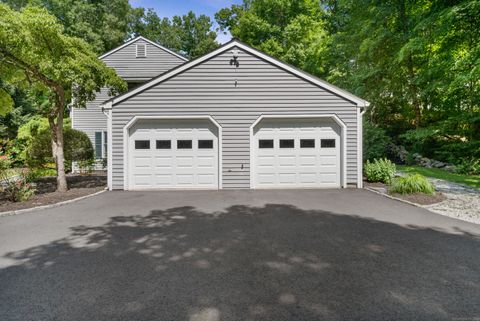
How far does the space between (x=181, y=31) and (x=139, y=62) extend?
2223 cm

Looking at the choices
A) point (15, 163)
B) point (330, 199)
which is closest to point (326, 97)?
point (330, 199)

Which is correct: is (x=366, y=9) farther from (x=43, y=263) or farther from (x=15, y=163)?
(x=15, y=163)

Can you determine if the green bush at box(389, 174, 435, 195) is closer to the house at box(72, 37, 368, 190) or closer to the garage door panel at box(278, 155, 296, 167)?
the house at box(72, 37, 368, 190)

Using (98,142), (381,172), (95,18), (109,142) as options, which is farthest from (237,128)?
(95,18)

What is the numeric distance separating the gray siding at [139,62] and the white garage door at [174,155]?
8.67m

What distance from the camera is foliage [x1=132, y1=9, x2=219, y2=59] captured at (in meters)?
35.6

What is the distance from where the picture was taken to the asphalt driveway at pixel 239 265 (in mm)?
2762

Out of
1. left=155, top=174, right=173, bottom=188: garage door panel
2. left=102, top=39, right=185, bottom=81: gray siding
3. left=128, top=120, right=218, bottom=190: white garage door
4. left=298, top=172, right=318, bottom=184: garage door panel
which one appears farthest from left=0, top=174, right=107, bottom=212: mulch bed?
left=102, top=39, right=185, bottom=81: gray siding

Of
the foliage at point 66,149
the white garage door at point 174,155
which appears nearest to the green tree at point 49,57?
the white garage door at point 174,155

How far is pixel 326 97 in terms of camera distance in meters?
9.95

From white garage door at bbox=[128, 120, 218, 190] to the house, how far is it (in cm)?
4

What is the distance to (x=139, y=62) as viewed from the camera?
57.2 feet

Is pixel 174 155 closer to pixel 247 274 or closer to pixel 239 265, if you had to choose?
pixel 239 265

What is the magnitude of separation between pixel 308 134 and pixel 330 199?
9.58 ft
